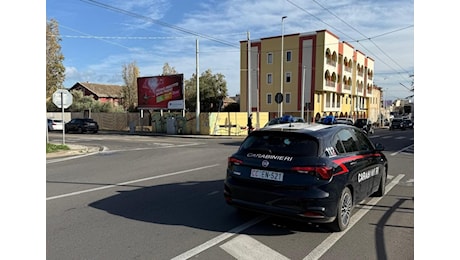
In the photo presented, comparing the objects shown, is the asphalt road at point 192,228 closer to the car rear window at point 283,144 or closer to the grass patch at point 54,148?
the car rear window at point 283,144

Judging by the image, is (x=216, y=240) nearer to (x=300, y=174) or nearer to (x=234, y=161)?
(x=234, y=161)

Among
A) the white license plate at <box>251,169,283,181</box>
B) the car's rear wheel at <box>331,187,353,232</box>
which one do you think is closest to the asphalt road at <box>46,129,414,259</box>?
the car's rear wheel at <box>331,187,353,232</box>

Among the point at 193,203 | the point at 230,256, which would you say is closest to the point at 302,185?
the point at 230,256

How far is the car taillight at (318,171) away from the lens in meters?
4.59

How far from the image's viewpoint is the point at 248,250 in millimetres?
4168

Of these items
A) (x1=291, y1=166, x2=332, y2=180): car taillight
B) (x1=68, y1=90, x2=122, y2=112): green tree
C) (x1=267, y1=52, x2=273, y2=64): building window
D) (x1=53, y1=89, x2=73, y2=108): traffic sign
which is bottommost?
(x1=291, y1=166, x2=332, y2=180): car taillight

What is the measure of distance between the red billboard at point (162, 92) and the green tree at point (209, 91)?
20633 millimetres

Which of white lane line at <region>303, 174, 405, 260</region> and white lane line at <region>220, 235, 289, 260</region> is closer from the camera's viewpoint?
white lane line at <region>220, 235, 289, 260</region>

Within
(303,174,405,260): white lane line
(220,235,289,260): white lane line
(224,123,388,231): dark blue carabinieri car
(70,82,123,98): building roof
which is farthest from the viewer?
(70,82,123,98): building roof

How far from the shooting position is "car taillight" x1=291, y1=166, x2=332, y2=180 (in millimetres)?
4590

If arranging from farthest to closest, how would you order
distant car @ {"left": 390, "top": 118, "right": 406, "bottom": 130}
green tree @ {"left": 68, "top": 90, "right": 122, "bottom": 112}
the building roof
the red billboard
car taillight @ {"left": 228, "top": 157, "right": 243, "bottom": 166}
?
the building roof, green tree @ {"left": 68, "top": 90, "right": 122, "bottom": 112}, distant car @ {"left": 390, "top": 118, "right": 406, "bottom": 130}, the red billboard, car taillight @ {"left": 228, "top": 157, "right": 243, "bottom": 166}

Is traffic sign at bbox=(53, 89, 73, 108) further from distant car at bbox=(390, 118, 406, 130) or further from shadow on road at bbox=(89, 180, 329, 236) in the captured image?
distant car at bbox=(390, 118, 406, 130)

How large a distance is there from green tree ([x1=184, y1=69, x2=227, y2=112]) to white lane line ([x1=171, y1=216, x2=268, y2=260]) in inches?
2007

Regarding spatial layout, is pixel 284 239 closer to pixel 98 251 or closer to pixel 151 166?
pixel 98 251
